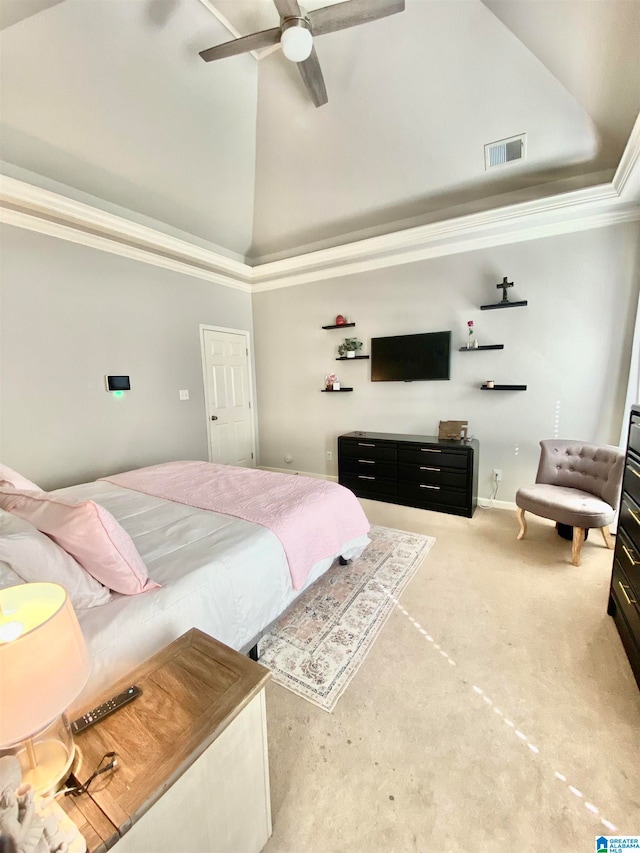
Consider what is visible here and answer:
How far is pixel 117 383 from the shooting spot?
3.46 m

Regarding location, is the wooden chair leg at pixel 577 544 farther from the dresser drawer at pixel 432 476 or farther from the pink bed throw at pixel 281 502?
the pink bed throw at pixel 281 502

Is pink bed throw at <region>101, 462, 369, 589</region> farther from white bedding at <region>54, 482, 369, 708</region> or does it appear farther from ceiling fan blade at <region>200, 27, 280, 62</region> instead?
ceiling fan blade at <region>200, 27, 280, 62</region>

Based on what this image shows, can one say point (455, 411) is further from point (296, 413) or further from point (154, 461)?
point (154, 461)

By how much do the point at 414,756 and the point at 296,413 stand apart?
394 cm

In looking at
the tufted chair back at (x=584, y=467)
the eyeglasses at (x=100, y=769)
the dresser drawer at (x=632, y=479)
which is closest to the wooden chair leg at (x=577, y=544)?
the tufted chair back at (x=584, y=467)

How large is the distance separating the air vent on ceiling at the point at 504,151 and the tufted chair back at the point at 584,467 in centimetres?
243

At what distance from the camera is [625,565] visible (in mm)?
1808

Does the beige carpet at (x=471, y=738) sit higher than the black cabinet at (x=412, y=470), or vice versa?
the black cabinet at (x=412, y=470)

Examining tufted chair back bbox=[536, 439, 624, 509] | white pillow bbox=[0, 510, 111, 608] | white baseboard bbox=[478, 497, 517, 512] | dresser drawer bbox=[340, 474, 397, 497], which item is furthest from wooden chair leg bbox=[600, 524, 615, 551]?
white pillow bbox=[0, 510, 111, 608]

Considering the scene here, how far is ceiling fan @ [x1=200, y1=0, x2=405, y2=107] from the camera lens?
1770mm

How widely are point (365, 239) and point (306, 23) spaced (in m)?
2.16

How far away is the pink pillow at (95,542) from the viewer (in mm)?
1291

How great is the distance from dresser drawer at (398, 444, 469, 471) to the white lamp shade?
3.19m

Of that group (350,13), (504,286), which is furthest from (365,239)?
(350,13)
